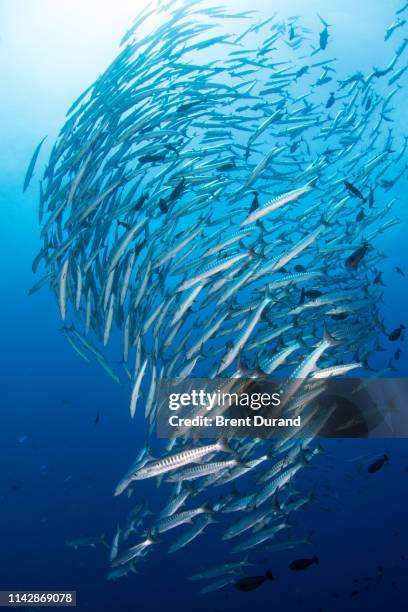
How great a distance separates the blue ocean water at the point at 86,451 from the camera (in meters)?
15.4

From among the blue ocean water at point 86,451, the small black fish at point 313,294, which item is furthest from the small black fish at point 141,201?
the blue ocean water at point 86,451

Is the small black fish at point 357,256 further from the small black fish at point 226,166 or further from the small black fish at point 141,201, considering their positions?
the small black fish at point 141,201

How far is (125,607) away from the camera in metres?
16.6

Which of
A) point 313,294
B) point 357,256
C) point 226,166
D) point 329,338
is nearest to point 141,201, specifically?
point 226,166

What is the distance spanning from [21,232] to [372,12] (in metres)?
21.3

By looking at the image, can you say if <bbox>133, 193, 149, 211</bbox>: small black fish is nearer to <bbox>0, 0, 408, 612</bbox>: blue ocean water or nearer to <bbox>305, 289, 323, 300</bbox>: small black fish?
<bbox>305, 289, 323, 300</bbox>: small black fish

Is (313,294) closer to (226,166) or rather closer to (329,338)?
(329,338)

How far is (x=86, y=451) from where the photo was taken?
93.7ft

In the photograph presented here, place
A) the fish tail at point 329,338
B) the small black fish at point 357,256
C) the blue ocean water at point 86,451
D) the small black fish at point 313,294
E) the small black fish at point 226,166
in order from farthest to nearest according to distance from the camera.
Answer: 1. the blue ocean water at point 86,451
2. the small black fish at point 226,166
3. the small black fish at point 313,294
4. the small black fish at point 357,256
5. the fish tail at point 329,338

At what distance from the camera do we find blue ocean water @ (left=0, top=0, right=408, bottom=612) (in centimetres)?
1538

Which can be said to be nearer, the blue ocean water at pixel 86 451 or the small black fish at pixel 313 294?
the small black fish at pixel 313 294

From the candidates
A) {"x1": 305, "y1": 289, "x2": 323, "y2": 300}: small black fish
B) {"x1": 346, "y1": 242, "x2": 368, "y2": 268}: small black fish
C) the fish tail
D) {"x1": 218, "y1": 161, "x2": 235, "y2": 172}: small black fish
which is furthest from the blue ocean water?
{"x1": 218, "y1": 161, "x2": 235, "y2": 172}: small black fish

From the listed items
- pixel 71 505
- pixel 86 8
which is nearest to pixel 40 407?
pixel 71 505

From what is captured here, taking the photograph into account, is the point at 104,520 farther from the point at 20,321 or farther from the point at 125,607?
the point at 20,321
